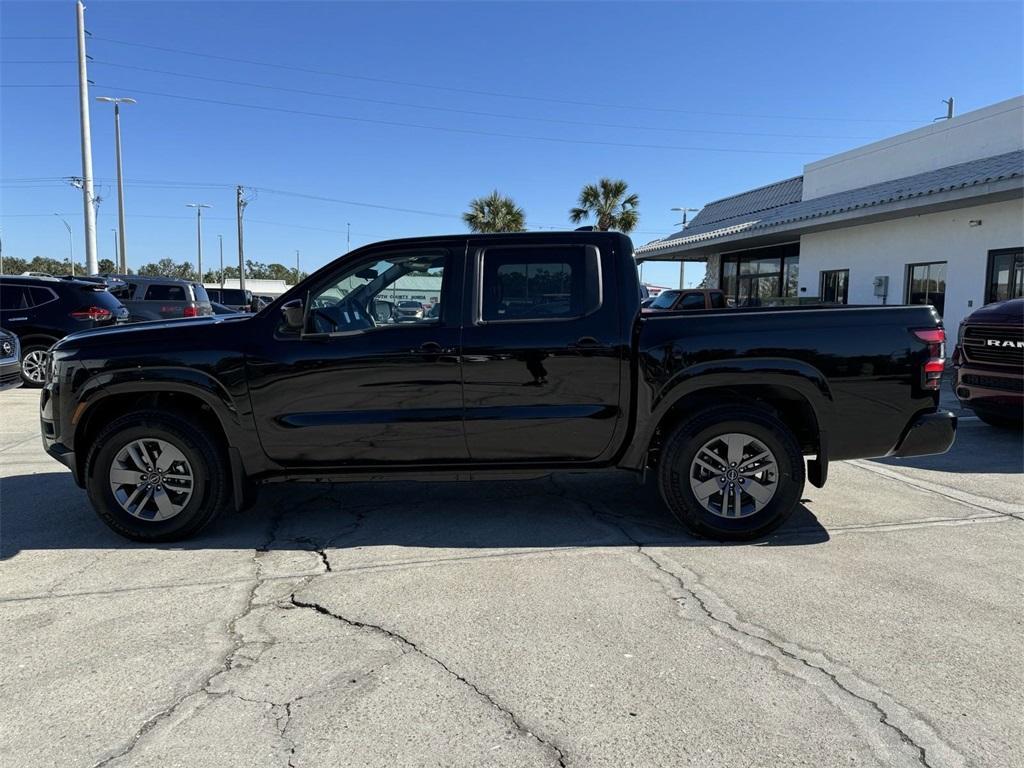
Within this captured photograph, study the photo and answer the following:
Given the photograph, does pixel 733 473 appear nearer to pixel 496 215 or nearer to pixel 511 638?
pixel 511 638

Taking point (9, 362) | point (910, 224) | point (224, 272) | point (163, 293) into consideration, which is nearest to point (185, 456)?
point (9, 362)

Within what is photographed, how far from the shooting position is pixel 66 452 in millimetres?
4492

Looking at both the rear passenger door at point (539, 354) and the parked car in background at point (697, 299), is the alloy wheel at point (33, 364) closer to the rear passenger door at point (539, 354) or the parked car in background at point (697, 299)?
the rear passenger door at point (539, 354)

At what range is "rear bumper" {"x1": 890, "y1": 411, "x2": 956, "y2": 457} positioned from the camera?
4426 mm

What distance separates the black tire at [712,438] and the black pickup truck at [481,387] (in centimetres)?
1

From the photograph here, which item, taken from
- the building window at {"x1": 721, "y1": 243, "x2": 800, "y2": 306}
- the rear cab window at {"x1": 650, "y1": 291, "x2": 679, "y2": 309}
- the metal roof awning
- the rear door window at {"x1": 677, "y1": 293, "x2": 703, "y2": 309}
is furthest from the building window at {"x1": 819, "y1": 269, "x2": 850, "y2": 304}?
the rear cab window at {"x1": 650, "y1": 291, "x2": 679, "y2": 309}

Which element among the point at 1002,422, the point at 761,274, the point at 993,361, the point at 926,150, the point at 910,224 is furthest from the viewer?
the point at 761,274

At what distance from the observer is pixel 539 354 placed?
439 centimetres

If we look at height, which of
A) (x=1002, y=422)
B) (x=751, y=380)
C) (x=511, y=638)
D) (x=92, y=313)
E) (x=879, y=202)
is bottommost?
(x=511, y=638)

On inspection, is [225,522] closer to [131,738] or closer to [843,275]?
[131,738]

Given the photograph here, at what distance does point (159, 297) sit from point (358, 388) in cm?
1459

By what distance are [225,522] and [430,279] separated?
2254 mm

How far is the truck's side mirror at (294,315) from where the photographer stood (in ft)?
14.2

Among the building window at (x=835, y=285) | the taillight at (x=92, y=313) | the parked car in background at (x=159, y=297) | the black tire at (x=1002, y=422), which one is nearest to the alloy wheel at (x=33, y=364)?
the taillight at (x=92, y=313)
